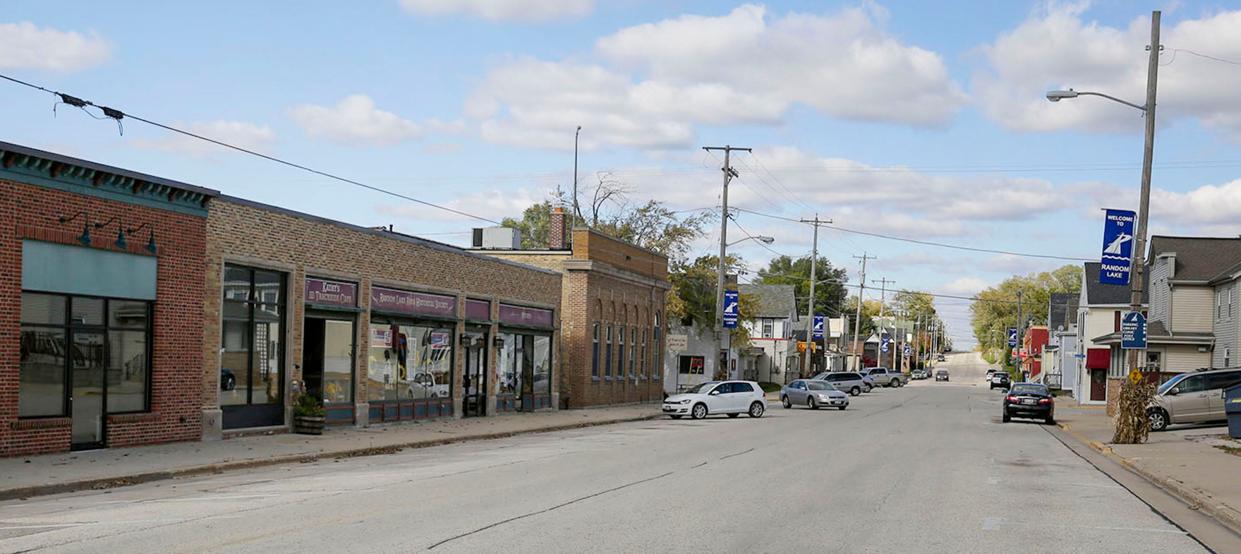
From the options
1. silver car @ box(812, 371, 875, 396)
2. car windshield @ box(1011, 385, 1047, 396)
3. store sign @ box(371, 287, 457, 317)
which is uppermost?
store sign @ box(371, 287, 457, 317)

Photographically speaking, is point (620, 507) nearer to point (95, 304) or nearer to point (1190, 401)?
point (95, 304)

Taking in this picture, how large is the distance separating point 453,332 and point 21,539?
23557mm

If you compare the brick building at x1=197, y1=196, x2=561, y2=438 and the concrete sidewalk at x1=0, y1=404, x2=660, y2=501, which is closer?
the concrete sidewalk at x1=0, y1=404, x2=660, y2=501

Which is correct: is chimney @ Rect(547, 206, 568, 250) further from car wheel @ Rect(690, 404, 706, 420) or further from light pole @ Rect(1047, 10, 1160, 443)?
light pole @ Rect(1047, 10, 1160, 443)

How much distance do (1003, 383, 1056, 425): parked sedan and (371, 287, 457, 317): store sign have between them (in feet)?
68.8

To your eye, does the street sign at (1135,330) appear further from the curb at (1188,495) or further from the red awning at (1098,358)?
the red awning at (1098,358)

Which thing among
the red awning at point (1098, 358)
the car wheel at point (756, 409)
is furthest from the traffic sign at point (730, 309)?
the red awning at point (1098, 358)

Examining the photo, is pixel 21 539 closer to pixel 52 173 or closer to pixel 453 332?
pixel 52 173

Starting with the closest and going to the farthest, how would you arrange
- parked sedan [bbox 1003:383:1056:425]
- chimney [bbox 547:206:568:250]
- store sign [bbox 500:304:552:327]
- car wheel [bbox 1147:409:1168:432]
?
car wheel [bbox 1147:409:1168:432], store sign [bbox 500:304:552:327], parked sedan [bbox 1003:383:1056:425], chimney [bbox 547:206:568:250]

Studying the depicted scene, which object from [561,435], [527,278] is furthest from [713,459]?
[527,278]

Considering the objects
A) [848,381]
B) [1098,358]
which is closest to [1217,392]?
[1098,358]

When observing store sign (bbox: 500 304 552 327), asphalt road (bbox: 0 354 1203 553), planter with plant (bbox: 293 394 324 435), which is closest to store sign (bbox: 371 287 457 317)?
store sign (bbox: 500 304 552 327)

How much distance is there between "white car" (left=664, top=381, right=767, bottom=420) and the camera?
4172cm

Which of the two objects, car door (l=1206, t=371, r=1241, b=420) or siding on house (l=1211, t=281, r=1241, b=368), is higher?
siding on house (l=1211, t=281, r=1241, b=368)
